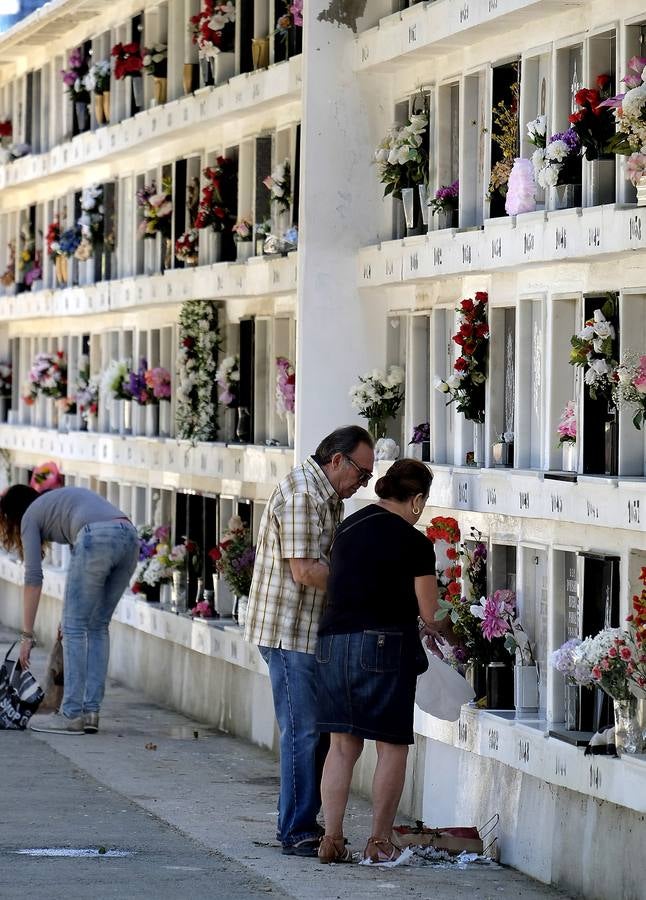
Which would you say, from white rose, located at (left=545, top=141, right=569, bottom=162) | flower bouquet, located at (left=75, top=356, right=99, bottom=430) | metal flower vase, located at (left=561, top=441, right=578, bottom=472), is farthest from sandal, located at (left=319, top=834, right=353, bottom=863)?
flower bouquet, located at (left=75, top=356, right=99, bottom=430)

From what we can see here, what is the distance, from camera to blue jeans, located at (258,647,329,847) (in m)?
12.3

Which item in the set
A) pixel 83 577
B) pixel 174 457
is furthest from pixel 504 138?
pixel 174 457

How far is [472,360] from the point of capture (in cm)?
1397

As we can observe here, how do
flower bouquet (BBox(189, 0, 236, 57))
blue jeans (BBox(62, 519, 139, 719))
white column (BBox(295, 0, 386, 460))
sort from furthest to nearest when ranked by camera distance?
flower bouquet (BBox(189, 0, 236, 57)) < blue jeans (BBox(62, 519, 139, 719)) < white column (BBox(295, 0, 386, 460))

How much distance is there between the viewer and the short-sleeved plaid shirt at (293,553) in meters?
12.1

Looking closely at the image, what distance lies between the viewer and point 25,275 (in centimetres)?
2783

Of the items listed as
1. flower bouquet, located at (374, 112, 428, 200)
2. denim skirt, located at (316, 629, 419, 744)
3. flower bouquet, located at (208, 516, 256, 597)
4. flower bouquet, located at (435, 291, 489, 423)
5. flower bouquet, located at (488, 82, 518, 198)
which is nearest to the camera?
denim skirt, located at (316, 629, 419, 744)

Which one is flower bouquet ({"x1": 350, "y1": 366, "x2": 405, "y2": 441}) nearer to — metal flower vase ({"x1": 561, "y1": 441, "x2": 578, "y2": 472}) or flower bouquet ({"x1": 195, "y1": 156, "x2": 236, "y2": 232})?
metal flower vase ({"x1": 561, "y1": 441, "x2": 578, "y2": 472})

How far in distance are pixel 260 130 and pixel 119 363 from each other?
175 inches

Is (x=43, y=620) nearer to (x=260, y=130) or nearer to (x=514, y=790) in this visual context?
(x=260, y=130)

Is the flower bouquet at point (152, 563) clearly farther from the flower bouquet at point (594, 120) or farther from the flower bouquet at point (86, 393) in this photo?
the flower bouquet at point (594, 120)

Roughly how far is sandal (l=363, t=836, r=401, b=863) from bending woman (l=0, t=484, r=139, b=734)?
614cm

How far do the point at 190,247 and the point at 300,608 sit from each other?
8.39 metres

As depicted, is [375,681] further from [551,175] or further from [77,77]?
[77,77]
